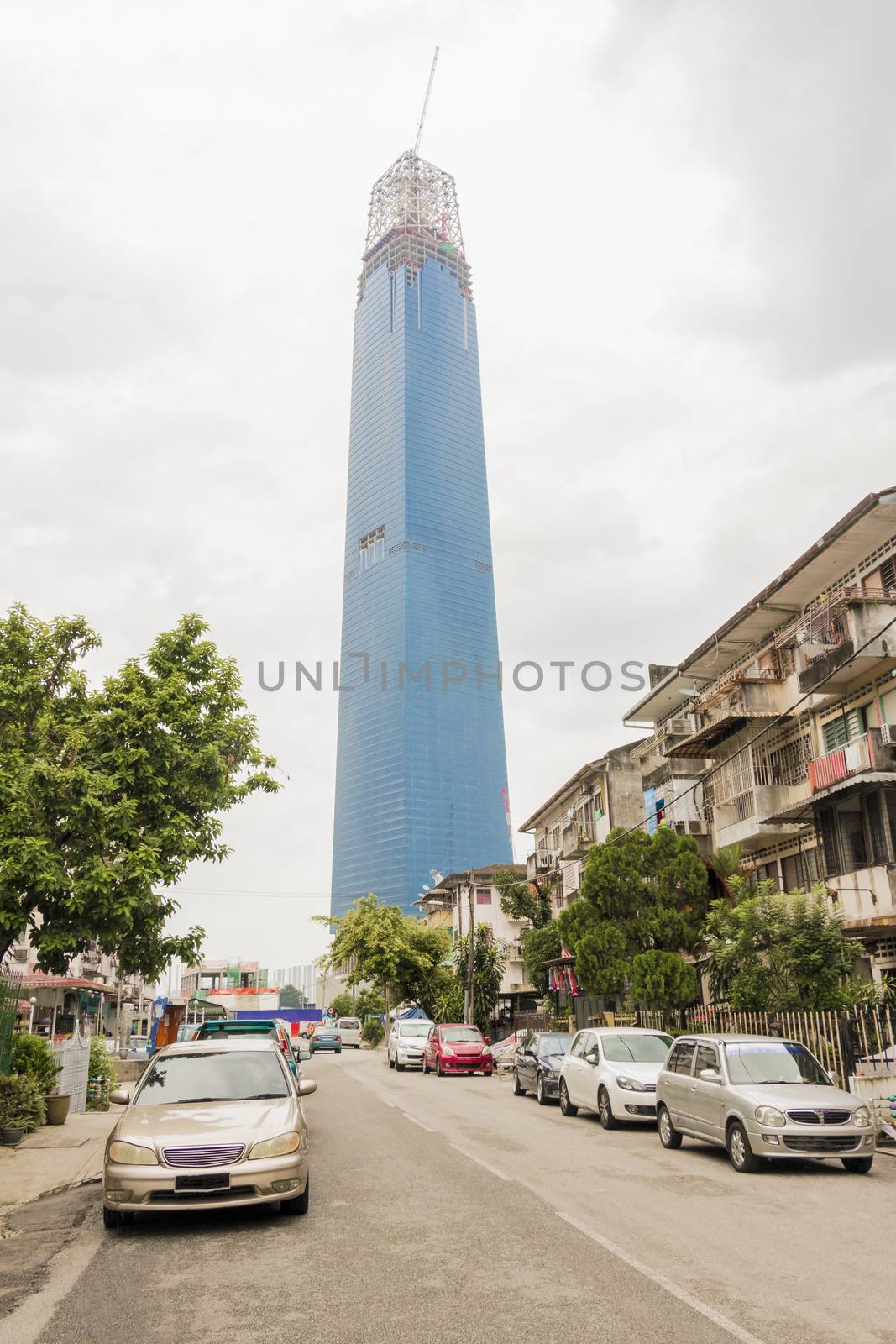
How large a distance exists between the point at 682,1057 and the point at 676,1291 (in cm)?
816

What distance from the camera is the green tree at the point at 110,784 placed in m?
13.6

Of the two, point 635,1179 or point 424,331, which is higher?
point 424,331

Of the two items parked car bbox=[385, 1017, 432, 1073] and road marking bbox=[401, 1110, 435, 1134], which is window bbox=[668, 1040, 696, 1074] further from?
parked car bbox=[385, 1017, 432, 1073]

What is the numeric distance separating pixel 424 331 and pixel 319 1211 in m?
201

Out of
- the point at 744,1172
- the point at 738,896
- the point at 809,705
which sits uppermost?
the point at 809,705

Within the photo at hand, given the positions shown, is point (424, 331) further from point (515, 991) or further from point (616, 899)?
point (616, 899)

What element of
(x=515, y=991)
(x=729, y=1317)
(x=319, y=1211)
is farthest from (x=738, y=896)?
(x=515, y=991)

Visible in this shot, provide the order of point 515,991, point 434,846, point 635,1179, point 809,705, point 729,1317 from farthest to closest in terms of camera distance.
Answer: point 434,846
point 515,991
point 809,705
point 635,1179
point 729,1317

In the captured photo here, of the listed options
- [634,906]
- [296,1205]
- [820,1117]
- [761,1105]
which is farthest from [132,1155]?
[634,906]

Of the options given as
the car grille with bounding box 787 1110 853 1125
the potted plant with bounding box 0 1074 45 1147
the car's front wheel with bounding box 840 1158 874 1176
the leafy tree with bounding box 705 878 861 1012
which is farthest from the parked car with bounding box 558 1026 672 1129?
the potted plant with bounding box 0 1074 45 1147

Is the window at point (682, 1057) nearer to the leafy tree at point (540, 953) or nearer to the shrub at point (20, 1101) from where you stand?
the shrub at point (20, 1101)

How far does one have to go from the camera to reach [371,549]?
184875 mm

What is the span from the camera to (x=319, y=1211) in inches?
359

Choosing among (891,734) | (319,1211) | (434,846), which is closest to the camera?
(319,1211)
